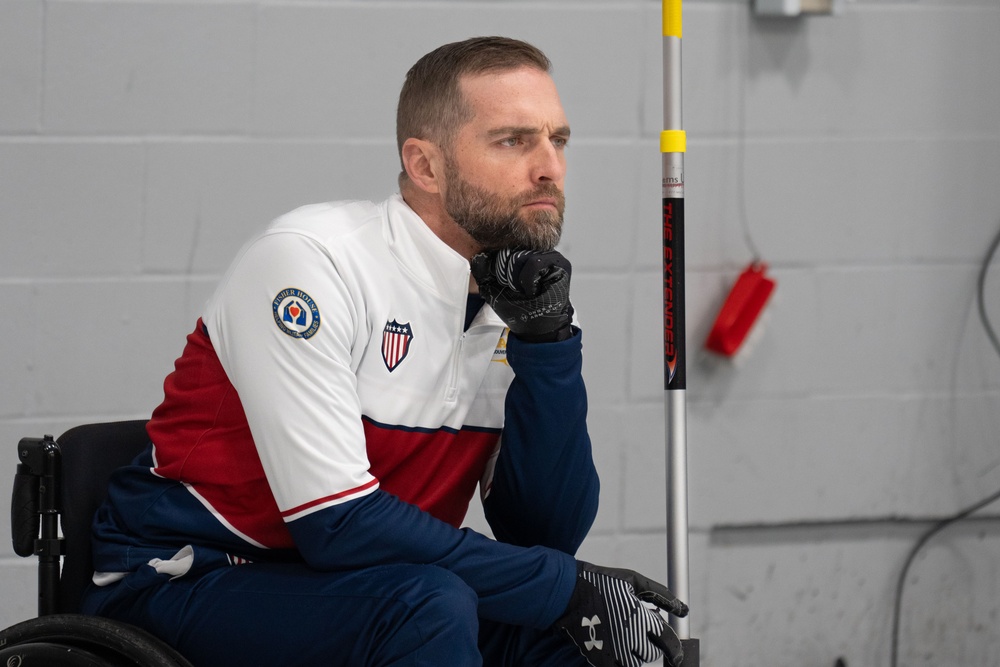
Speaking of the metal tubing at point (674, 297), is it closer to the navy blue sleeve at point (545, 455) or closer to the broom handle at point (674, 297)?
the broom handle at point (674, 297)

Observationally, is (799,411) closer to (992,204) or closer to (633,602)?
(992,204)

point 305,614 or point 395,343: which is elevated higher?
point 395,343

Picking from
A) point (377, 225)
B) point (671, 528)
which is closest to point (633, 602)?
point (671, 528)

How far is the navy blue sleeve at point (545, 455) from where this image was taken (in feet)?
4.88

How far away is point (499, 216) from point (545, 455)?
33 cm

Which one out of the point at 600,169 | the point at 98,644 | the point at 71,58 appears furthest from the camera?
the point at 600,169

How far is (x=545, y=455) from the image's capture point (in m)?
1.53

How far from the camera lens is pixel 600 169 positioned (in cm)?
246

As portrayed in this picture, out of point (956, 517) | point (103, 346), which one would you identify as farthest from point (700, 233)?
point (103, 346)

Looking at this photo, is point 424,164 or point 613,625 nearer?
point 613,625

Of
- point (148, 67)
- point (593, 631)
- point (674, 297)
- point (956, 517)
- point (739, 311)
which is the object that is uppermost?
point (148, 67)

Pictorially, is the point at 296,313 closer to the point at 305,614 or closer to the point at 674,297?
the point at 305,614

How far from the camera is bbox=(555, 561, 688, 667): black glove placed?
136 cm

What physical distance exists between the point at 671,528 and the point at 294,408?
2.52 ft
